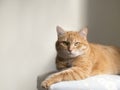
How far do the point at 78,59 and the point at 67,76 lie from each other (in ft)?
0.55

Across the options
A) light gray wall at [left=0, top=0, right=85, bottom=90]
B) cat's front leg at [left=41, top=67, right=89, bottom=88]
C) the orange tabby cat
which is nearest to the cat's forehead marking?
the orange tabby cat

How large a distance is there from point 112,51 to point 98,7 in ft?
1.55

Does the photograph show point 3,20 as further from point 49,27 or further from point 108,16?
point 108,16

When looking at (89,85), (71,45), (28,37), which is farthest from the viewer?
(28,37)

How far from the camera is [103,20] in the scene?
202 cm

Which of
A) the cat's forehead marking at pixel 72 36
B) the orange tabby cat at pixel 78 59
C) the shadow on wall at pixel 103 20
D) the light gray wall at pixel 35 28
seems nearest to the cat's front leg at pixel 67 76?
the orange tabby cat at pixel 78 59

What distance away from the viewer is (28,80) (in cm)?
195

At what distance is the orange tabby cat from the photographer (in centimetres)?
136

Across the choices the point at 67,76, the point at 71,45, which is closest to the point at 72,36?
the point at 71,45

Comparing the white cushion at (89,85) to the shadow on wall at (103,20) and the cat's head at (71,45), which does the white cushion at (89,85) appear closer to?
the cat's head at (71,45)

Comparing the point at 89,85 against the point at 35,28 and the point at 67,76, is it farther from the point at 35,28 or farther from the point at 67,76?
the point at 35,28

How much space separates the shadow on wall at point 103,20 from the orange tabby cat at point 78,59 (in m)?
0.43

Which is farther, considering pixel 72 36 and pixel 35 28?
pixel 35 28

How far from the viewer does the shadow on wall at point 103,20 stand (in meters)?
2.01
